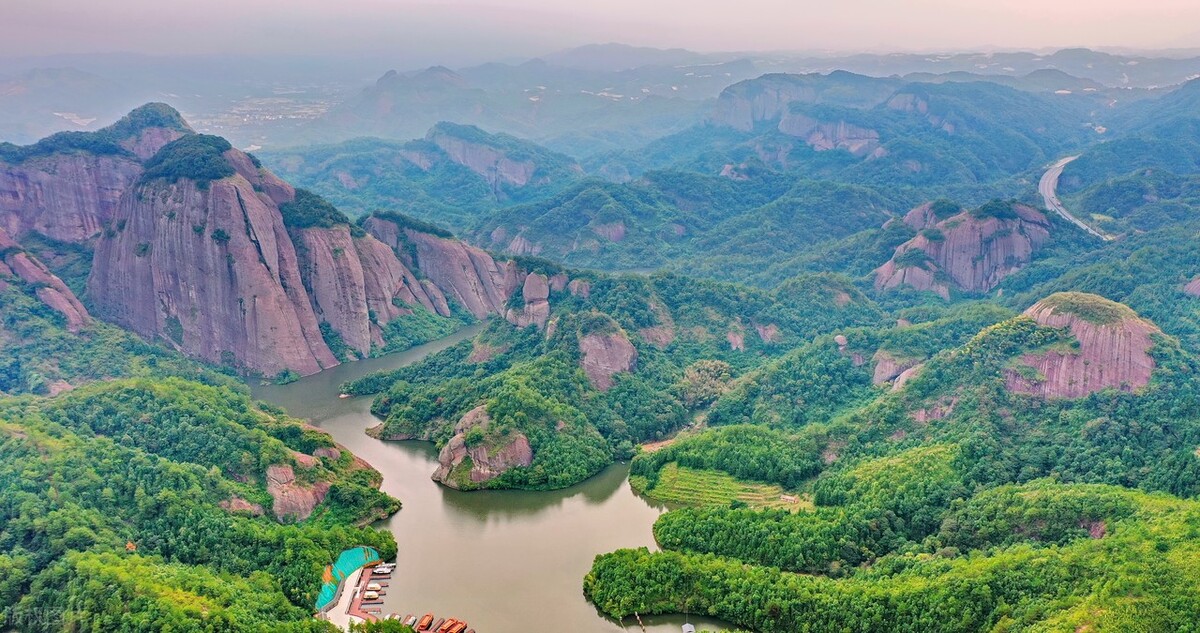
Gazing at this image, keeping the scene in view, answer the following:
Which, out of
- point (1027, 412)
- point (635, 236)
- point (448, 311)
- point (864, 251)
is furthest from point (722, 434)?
point (635, 236)

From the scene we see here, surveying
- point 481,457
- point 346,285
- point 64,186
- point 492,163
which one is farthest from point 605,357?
point 492,163

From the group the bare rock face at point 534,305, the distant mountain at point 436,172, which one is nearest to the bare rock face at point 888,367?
the bare rock face at point 534,305

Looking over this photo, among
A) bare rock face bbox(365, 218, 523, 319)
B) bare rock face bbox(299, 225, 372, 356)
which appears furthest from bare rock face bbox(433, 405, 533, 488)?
bare rock face bbox(365, 218, 523, 319)

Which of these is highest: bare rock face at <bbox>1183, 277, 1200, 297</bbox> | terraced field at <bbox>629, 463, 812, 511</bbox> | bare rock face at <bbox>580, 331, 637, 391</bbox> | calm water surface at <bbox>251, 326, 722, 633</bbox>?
bare rock face at <bbox>1183, 277, 1200, 297</bbox>

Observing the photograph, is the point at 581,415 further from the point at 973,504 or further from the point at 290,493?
the point at 973,504

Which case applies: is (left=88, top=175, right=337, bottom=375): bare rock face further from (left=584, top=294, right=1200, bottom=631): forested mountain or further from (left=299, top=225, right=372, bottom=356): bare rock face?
(left=584, top=294, right=1200, bottom=631): forested mountain

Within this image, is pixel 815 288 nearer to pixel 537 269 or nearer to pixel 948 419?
pixel 537 269
